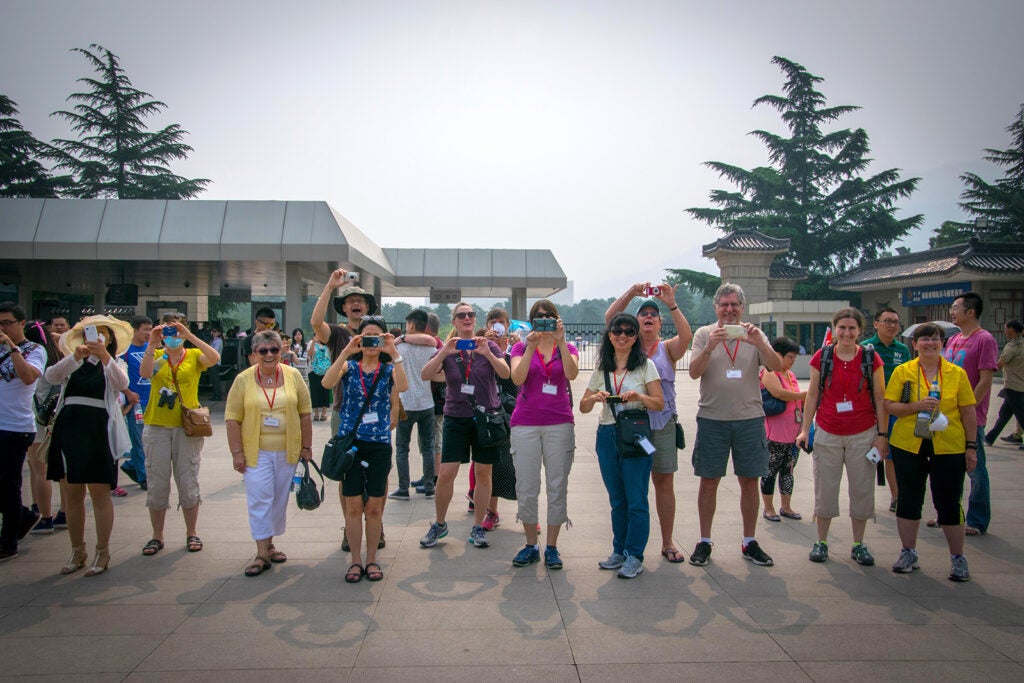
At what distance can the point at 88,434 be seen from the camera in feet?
15.8

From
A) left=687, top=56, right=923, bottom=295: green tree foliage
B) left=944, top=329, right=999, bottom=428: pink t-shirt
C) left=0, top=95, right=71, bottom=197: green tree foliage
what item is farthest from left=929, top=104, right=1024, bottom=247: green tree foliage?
left=0, top=95, right=71, bottom=197: green tree foliage

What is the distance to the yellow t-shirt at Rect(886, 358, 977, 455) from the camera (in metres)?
4.67

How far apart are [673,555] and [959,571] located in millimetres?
1836

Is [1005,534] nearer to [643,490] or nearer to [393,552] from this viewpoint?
[643,490]

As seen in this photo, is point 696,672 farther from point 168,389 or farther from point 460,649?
point 168,389

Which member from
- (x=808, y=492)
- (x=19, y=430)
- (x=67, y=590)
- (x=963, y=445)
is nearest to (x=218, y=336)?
(x=19, y=430)

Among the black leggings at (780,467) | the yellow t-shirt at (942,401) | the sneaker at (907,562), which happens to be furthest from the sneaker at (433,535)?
the yellow t-shirt at (942,401)

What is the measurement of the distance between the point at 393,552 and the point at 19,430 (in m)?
2.97

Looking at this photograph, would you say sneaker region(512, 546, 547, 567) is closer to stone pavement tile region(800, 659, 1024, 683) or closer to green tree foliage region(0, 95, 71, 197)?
stone pavement tile region(800, 659, 1024, 683)

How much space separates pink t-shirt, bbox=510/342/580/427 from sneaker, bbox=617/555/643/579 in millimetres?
1024

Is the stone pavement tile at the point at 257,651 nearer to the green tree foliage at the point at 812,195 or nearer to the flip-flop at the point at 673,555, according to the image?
the flip-flop at the point at 673,555

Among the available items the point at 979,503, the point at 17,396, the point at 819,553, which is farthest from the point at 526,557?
the point at 17,396

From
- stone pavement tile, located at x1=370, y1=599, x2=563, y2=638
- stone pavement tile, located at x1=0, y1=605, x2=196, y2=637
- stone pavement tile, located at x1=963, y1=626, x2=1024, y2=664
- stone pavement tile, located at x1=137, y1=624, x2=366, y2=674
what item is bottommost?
stone pavement tile, located at x1=0, y1=605, x2=196, y2=637

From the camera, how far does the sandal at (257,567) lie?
4.61m
